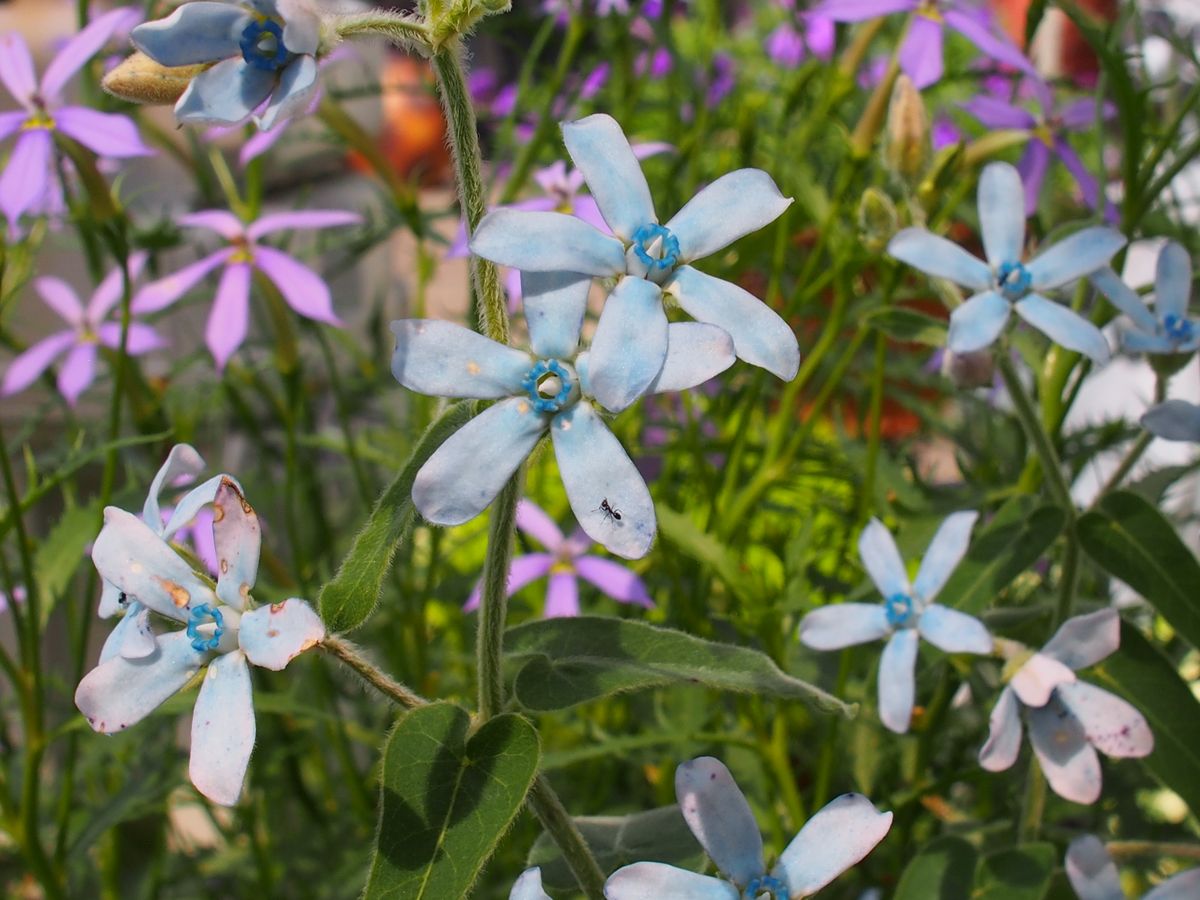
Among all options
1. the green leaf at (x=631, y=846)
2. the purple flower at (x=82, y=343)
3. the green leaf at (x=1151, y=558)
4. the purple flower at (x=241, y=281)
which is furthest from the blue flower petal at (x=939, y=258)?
the purple flower at (x=82, y=343)

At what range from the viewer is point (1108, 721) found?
0.42 m

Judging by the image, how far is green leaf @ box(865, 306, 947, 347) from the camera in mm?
464

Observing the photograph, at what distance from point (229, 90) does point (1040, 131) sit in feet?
1.59

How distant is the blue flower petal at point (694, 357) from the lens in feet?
0.95

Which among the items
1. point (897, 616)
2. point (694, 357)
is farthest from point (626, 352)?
point (897, 616)

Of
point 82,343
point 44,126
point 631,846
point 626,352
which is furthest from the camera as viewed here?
point 82,343

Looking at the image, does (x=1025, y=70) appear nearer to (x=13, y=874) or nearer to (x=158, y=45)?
(x=158, y=45)

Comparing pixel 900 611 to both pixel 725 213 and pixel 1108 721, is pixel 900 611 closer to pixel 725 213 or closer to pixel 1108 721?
pixel 1108 721

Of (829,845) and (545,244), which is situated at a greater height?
(545,244)

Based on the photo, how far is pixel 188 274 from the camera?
27.3 inches

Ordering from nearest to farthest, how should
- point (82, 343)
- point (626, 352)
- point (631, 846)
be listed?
point (626, 352) → point (631, 846) → point (82, 343)

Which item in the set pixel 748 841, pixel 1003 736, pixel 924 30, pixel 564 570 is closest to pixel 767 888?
pixel 748 841

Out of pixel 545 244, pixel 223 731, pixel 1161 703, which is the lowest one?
pixel 1161 703

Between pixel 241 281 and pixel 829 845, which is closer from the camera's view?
pixel 829 845
